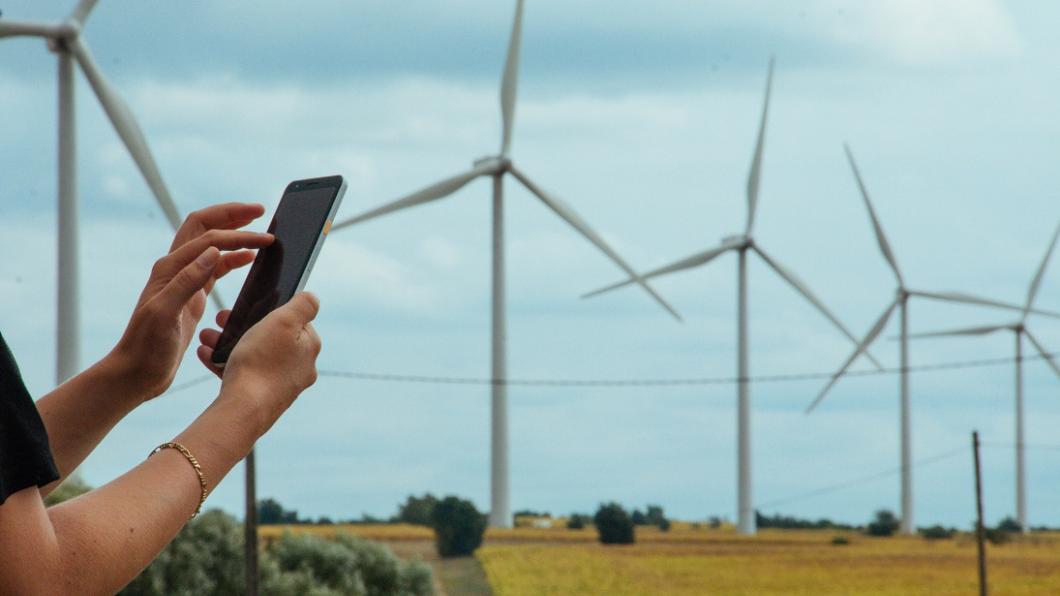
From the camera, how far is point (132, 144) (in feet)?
119

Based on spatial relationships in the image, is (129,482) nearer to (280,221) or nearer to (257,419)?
(257,419)

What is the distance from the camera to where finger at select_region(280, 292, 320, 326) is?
9.41ft

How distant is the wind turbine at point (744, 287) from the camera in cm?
6012

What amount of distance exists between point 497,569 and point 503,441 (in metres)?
4.72

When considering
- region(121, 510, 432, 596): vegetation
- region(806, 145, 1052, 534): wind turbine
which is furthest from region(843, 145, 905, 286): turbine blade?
region(121, 510, 432, 596): vegetation

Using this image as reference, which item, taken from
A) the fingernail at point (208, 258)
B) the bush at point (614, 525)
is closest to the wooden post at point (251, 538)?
the fingernail at point (208, 258)

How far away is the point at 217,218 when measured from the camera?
3551 millimetres

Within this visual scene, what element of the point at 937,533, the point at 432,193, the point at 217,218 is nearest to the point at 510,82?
the point at 432,193

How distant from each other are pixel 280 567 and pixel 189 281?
40913 millimetres

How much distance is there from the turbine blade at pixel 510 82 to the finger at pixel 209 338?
4679 cm

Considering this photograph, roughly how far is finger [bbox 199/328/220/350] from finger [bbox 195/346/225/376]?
10 mm

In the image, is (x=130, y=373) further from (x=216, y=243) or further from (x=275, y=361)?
(x=275, y=361)

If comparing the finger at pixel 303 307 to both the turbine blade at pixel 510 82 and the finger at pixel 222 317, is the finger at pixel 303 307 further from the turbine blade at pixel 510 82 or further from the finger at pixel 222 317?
the turbine blade at pixel 510 82

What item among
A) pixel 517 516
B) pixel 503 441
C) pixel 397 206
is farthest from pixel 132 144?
pixel 517 516
